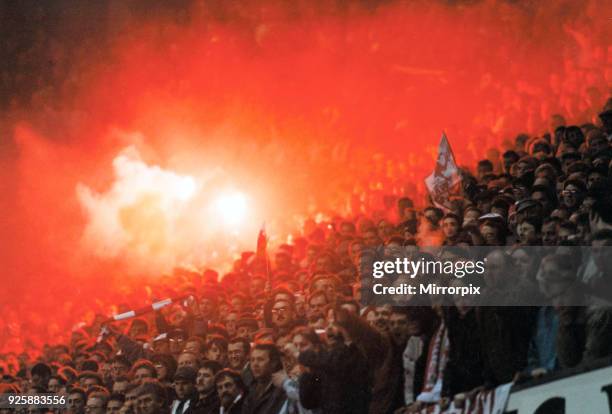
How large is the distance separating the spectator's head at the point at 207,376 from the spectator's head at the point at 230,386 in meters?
0.09

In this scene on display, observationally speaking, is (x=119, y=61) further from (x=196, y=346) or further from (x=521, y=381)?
(x=521, y=381)

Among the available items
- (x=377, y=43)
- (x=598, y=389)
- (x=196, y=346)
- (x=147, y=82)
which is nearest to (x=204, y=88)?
(x=147, y=82)

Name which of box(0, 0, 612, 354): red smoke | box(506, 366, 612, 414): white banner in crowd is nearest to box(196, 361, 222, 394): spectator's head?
box(0, 0, 612, 354): red smoke

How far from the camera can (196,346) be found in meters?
6.50

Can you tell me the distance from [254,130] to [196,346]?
7.06ft

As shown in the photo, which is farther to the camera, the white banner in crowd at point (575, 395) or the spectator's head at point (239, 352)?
the spectator's head at point (239, 352)

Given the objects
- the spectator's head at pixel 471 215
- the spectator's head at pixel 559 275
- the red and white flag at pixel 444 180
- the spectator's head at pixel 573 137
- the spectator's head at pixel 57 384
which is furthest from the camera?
the spectator's head at pixel 57 384

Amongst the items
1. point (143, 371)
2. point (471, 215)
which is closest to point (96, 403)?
point (143, 371)

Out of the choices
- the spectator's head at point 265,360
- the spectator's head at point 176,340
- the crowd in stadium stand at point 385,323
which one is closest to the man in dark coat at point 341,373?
the crowd in stadium stand at point 385,323

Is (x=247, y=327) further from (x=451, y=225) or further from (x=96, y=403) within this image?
(x=451, y=225)

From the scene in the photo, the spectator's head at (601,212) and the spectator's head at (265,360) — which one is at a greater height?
the spectator's head at (601,212)

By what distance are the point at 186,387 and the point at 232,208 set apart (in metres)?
1.88

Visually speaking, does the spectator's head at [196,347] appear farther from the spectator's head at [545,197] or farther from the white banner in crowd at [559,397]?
the spectator's head at [545,197]

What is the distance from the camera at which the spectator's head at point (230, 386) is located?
618 cm
